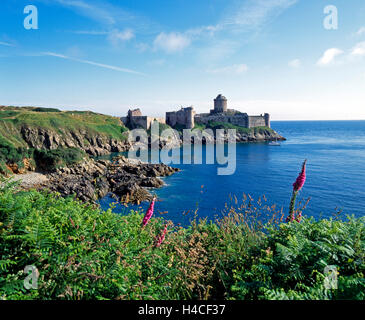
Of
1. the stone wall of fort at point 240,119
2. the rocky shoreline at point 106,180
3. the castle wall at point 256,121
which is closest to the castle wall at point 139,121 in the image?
the stone wall of fort at point 240,119

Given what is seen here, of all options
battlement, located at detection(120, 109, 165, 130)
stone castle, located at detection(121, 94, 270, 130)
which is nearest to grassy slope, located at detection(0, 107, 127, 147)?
battlement, located at detection(120, 109, 165, 130)

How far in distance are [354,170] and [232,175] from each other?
22176 mm

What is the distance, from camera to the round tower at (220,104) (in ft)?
427

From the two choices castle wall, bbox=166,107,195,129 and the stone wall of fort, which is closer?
castle wall, bbox=166,107,195,129

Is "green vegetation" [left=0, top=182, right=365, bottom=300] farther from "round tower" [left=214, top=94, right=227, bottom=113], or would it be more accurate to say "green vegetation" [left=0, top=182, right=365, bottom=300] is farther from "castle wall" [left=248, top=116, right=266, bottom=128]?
"round tower" [left=214, top=94, right=227, bottom=113]

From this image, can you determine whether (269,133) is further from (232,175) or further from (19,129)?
(19,129)

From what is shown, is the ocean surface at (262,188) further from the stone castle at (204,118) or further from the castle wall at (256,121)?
the castle wall at (256,121)

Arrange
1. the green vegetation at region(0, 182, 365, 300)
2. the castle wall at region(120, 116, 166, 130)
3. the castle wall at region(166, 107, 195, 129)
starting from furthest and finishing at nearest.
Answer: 1. the castle wall at region(166, 107, 195, 129)
2. the castle wall at region(120, 116, 166, 130)
3. the green vegetation at region(0, 182, 365, 300)

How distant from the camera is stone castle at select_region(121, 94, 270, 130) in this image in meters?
103

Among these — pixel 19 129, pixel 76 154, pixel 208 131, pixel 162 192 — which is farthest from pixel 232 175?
pixel 208 131

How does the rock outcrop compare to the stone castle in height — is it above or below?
below

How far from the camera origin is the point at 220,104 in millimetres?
130500

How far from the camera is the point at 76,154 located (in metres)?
49.0
